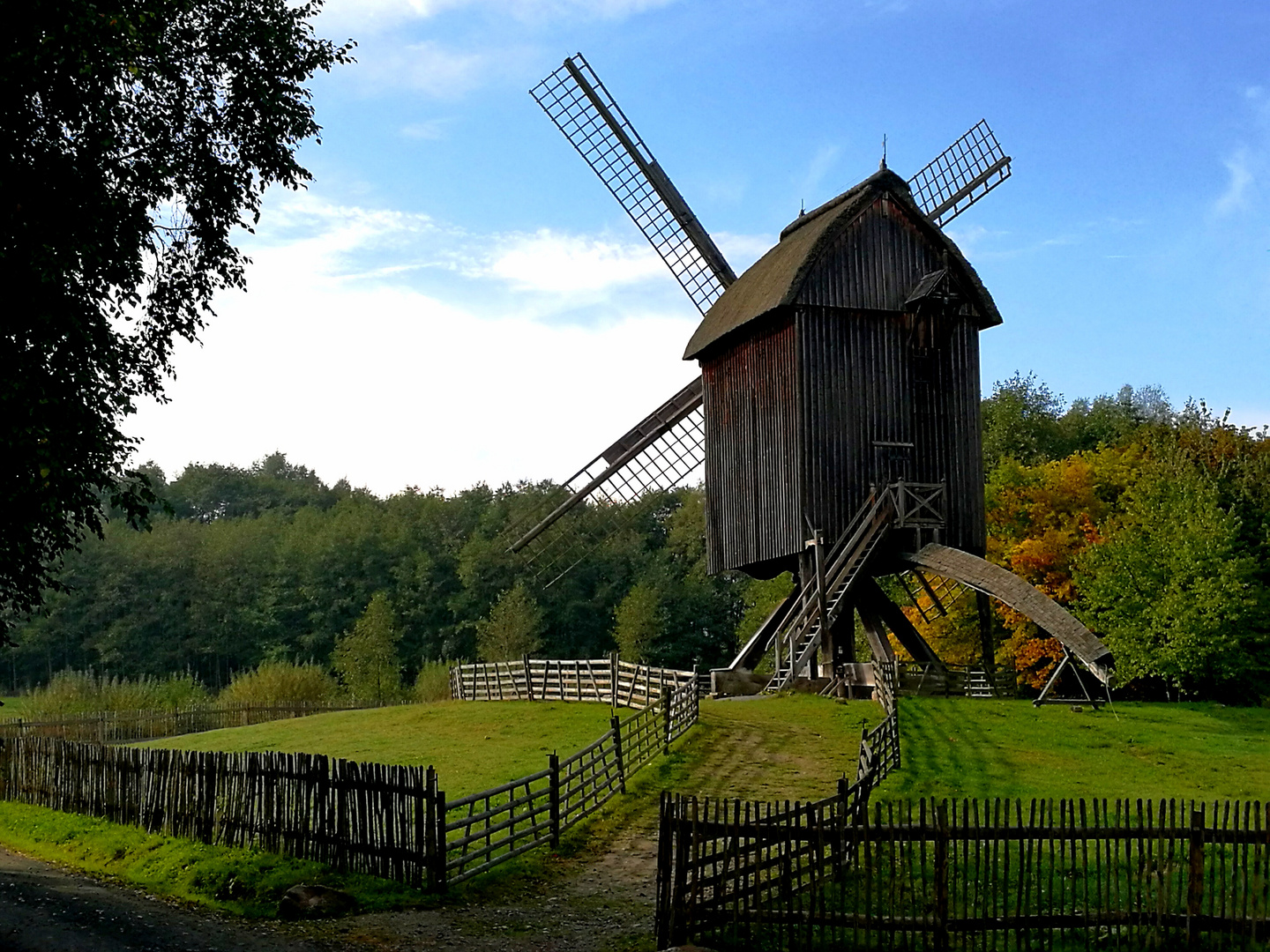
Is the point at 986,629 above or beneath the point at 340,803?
above

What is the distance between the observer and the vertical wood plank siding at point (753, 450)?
95.1 feet

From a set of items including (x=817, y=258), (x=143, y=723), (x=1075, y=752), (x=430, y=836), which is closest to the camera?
(x=430, y=836)

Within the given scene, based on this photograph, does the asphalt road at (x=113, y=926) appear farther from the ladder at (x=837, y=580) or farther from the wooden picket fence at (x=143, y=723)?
the wooden picket fence at (x=143, y=723)

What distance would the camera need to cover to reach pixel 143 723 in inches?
1640

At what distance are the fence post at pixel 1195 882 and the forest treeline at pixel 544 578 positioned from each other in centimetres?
2446

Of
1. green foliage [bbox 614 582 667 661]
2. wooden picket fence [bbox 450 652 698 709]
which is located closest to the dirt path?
wooden picket fence [bbox 450 652 698 709]

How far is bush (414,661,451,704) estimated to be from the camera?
172 feet

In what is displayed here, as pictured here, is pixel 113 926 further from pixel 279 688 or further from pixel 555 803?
pixel 279 688

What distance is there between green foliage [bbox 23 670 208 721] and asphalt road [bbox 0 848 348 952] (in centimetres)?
3005

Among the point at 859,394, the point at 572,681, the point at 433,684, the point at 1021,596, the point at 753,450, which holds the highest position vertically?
the point at 859,394

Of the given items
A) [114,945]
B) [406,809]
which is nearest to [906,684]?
[406,809]

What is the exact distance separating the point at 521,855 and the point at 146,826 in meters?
6.19

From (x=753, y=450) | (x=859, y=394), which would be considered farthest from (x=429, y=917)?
(x=753, y=450)

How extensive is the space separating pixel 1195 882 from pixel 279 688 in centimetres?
4207
